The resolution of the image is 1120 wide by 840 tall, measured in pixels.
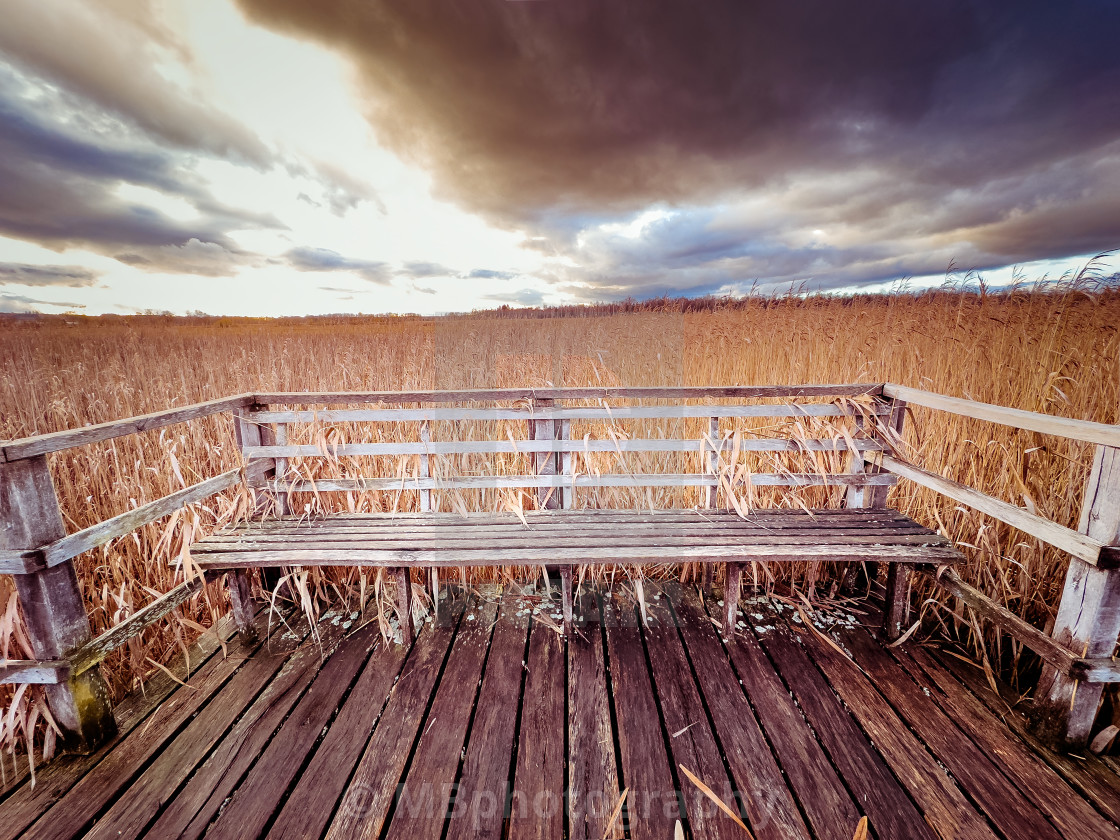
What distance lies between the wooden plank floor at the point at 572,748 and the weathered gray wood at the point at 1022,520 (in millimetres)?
683

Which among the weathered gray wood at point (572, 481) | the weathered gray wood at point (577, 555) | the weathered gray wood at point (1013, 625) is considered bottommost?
the weathered gray wood at point (1013, 625)

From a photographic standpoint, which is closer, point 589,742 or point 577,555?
point 589,742

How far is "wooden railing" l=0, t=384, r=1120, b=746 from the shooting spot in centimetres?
140

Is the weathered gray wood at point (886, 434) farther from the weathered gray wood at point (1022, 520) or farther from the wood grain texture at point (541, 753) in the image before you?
the wood grain texture at point (541, 753)

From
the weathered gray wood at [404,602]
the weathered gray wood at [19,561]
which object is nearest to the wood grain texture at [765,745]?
the weathered gray wood at [404,602]

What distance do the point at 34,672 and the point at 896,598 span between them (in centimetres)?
329

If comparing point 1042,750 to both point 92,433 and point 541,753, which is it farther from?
point 92,433

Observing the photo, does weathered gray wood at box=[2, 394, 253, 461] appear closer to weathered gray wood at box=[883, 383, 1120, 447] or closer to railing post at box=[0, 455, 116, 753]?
railing post at box=[0, 455, 116, 753]

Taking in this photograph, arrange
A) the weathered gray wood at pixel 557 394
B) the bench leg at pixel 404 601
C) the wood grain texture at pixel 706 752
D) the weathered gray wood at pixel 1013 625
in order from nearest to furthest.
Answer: the wood grain texture at pixel 706 752
the weathered gray wood at pixel 1013 625
the bench leg at pixel 404 601
the weathered gray wood at pixel 557 394

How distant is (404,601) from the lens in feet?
6.59

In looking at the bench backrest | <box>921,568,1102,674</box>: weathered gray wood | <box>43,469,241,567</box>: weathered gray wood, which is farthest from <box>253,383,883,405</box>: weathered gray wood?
<box>921,568,1102,674</box>: weathered gray wood

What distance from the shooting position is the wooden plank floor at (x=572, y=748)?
1258 mm

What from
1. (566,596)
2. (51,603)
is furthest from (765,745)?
(51,603)

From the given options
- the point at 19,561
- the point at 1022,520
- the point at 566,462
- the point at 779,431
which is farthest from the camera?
the point at 779,431
